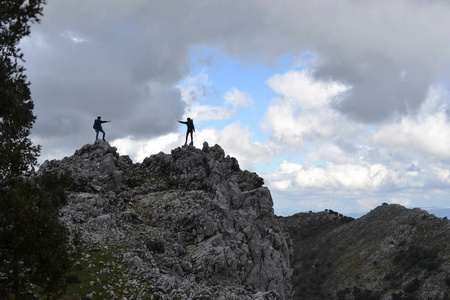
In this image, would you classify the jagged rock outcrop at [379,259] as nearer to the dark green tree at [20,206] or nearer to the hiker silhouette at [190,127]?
the hiker silhouette at [190,127]

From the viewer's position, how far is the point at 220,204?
40562mm

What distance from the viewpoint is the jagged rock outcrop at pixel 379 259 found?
3511 inches

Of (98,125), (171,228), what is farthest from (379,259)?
(98,125)

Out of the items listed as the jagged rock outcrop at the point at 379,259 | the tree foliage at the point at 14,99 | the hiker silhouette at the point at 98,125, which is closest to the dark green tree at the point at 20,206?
the tree foliage at the point at 14,99

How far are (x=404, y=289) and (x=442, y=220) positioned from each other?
99.5 ft

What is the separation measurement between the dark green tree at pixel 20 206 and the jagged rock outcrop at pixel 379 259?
86.7 meters

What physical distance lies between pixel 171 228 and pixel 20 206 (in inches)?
851

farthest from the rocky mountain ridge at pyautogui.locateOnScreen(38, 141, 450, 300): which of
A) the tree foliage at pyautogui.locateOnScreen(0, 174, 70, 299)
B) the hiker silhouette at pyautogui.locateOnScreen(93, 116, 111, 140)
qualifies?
the tree foliage at pyautogui.locateOnScreen(0, 174, 70, 299)

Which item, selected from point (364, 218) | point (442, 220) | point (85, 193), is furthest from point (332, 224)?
point (85, 193)

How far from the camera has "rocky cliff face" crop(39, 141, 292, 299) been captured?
28.1 m

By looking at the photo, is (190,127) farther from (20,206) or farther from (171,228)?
(20,206)

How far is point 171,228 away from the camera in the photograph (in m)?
36.8

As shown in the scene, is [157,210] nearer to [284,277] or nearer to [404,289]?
[284,277]

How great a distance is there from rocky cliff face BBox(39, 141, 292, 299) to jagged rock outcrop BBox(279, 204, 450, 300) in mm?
60655
